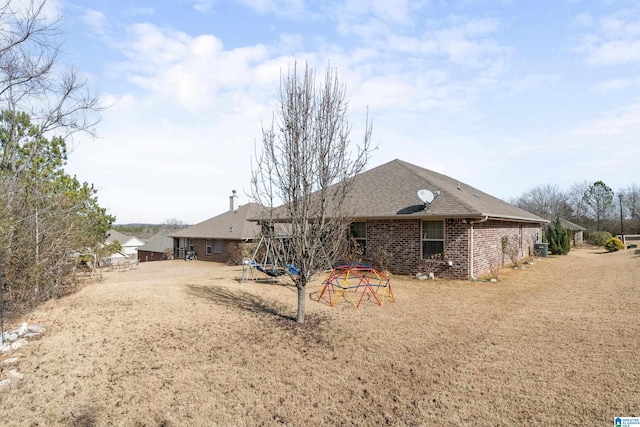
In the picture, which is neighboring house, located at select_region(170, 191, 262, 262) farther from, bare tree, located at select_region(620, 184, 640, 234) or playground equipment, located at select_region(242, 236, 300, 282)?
bare tree, located at select_region(620, 184, 640, 234)

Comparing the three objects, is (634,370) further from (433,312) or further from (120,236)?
(120,236)

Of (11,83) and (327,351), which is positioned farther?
(11,83)

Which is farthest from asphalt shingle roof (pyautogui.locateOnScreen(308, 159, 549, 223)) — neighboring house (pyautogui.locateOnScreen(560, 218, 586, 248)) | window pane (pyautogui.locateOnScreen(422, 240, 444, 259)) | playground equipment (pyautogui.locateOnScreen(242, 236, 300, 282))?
neighboring house (pyautogui.locateOnScreen(560, 218, 586, 248))

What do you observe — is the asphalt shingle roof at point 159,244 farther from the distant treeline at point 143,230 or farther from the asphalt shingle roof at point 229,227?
the distant treeline at point 143,230

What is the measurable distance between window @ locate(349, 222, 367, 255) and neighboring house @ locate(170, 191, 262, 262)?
10.8 m

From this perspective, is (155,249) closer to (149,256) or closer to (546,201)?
(149,256)

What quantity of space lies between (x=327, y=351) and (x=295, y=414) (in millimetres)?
1792

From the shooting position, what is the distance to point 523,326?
6.68 m

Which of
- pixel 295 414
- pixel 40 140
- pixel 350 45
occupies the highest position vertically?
pixel 350 45

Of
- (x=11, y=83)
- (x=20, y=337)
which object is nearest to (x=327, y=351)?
(x=20, y=337)

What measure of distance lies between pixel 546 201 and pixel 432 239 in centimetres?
4969

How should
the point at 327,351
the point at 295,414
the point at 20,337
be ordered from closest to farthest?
1. the point at 295,414
2. the point at 327,351
3. the point at 20,337

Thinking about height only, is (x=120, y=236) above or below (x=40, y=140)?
below

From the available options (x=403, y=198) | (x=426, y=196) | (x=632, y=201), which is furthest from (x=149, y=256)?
(x=632, y=201)
